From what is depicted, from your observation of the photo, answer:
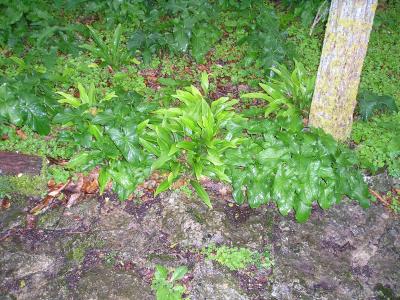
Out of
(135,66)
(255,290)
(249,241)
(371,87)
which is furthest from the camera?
(135,66)

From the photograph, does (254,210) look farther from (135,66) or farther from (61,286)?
(135,66)

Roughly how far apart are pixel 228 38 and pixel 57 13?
3.34m

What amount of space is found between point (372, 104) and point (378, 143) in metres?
0.66

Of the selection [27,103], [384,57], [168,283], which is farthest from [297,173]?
[27,103]

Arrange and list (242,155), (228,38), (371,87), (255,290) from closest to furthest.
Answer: (255,290) < (242,155) < (371,87) < (228,38)

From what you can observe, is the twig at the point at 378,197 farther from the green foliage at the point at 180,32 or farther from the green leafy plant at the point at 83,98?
the green leafy plant at the point at 83,98

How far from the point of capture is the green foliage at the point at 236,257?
174 inches

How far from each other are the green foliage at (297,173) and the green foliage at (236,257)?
0.63 meters

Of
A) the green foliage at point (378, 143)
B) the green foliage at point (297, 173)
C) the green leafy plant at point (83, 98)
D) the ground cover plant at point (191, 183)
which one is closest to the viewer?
the ground cover plant at point (191, 183)

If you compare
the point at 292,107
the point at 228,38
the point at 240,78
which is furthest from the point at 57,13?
the point at 292,107

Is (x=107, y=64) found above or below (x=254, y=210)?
above

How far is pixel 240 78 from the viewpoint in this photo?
662cm

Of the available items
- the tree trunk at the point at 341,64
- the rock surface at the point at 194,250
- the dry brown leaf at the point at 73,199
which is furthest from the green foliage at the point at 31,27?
the tree trunk at the point at 341,64

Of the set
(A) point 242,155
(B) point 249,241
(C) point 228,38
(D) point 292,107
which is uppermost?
(C) point 228,38
